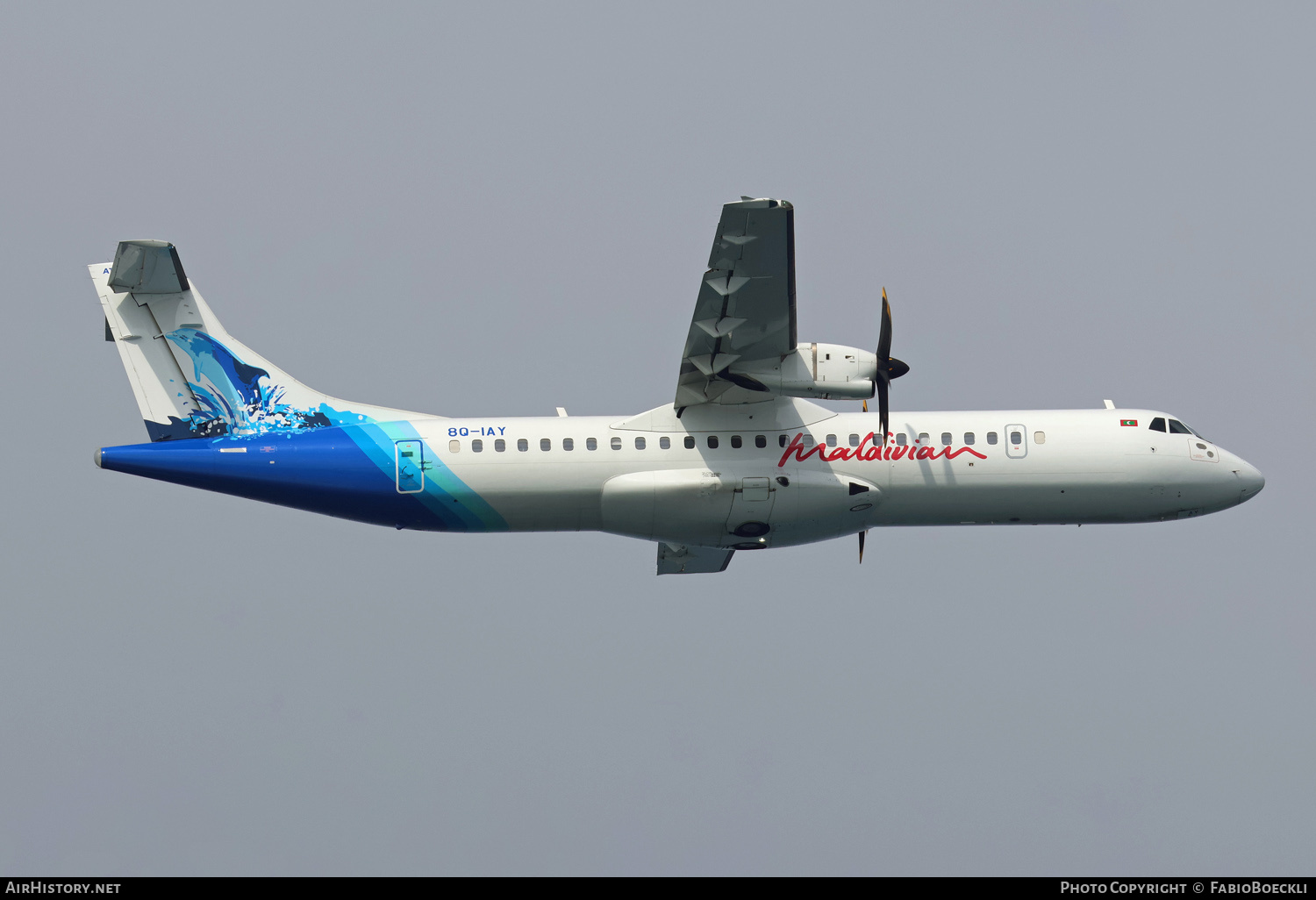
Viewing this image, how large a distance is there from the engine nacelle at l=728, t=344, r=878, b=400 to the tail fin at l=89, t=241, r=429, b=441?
27.3ft

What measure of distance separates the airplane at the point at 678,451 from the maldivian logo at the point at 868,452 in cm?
4

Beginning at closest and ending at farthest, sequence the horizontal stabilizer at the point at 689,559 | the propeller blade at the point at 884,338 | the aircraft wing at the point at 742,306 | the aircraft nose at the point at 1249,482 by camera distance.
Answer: the aircraft wing at the point at 742,306 < the propeller blade at the point at 884,338 < the aircraft nose at the point at 1249,482 < the horizontal stabilizer at the point at 689,559

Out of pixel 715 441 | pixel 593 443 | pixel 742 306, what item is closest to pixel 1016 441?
pixel 715 441

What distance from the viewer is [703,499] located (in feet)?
119

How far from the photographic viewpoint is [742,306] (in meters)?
34.2

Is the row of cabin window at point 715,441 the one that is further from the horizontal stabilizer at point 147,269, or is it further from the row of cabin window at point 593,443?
the horizontal stabilizer at point 147,269

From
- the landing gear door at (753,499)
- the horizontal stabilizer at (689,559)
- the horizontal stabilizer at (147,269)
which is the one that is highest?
the horizontal stabilizer at (147,269)

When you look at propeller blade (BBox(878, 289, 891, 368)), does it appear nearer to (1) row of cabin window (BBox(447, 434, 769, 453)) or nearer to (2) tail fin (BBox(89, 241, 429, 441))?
→ (1) row of cabin window (BBox(447, 434, 769, 453))

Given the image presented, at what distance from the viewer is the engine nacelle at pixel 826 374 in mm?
35125

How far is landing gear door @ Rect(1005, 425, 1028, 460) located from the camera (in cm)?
3738

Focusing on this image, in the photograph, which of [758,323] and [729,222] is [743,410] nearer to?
[758,323]

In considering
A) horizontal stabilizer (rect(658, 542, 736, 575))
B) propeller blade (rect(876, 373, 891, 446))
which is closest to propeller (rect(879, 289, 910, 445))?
propeller blade (rect(876, 373, 891, 446))

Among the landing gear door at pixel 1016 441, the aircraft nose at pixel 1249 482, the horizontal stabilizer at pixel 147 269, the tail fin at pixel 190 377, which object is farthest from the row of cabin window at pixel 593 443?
the aircraft nose at pixel 1249 482
